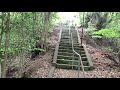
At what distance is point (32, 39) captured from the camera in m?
8.62

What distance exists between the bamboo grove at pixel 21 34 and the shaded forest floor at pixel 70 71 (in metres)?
0.32

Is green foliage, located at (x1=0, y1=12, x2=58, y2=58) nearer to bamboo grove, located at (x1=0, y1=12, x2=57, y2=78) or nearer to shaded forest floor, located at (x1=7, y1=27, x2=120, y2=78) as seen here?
bamboo grove, located at (x1=0, y1=12, x2=57, y2=78)

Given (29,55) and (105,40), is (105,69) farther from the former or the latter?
(29,55)

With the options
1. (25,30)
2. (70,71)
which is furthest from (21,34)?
(70,71)

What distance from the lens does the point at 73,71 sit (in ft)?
26.3

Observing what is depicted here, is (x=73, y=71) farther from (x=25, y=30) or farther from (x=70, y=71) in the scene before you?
(x=25, y=30)

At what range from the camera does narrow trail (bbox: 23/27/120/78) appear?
7523 mm

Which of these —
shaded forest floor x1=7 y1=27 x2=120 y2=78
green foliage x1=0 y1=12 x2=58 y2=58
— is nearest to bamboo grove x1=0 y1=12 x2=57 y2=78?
green foliage x1=0 y1=12 x2=58 y2=58

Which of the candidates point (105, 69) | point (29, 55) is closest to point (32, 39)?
point (29, 55)

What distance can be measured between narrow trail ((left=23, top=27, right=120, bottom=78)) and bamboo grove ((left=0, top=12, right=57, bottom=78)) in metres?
0.36

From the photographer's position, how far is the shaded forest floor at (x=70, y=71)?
752cm

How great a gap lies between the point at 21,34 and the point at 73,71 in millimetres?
2142
